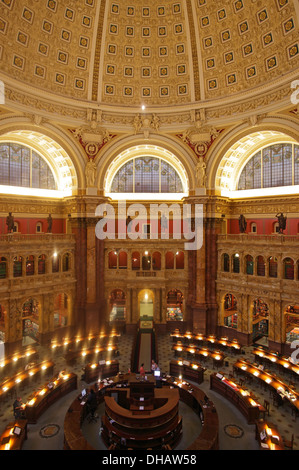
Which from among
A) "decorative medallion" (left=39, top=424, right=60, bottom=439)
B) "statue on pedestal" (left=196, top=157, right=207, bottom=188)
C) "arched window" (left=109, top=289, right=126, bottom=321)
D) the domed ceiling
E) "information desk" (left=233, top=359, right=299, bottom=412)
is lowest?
"decorative medallion" (left=39, top=424, right=60, bottom=439)

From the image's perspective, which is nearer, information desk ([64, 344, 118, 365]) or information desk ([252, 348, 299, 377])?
information desk ([252, 348, 299, 377])

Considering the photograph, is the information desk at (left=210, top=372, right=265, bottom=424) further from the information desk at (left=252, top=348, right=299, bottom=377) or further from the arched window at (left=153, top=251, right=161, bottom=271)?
the arched window at (left=153, top=251, right=161, bottom=271)

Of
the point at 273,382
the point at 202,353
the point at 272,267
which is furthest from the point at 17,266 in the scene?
the point at 272,267

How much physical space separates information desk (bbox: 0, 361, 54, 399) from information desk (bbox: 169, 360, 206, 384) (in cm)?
871

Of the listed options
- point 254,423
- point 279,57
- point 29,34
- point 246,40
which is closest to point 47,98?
point 29,34

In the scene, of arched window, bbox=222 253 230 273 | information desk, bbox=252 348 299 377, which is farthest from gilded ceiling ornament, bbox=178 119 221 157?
information desk, bbox=252 348 299 377

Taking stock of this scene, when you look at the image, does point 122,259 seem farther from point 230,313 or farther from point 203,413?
point 203,413

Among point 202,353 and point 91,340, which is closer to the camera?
point 202,353

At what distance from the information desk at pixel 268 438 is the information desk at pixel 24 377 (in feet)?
46.1

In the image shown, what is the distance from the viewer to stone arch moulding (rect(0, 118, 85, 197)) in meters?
26.4

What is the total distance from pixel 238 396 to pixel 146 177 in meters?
22.7

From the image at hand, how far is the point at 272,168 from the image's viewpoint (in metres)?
28.5

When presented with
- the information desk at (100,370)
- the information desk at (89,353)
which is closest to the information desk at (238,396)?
the information desk at (100,370)

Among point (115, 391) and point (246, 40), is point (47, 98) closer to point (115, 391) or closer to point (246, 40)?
point (246, 40)
